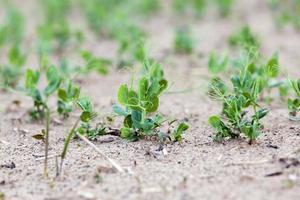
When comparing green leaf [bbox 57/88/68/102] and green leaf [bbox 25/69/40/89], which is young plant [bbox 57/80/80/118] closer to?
green leaf [bbox 57/88/68/102]

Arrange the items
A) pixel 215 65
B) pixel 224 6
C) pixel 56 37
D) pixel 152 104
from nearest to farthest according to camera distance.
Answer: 1. pixel 152 104
2. pixel 215 65
3. pixel 56 37
4. pixel 224 6

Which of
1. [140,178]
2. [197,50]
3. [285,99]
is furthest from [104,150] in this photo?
[197,50]

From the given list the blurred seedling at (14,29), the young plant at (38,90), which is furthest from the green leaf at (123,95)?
the blurred seedling at (14,29)

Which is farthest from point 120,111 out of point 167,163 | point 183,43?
point 183,43

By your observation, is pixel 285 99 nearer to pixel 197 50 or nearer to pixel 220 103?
pixel 220 103

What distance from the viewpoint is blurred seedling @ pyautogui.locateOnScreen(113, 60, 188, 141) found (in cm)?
288

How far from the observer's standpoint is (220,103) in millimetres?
3742

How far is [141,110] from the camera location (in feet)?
9.46

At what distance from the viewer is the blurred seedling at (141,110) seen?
2.88m

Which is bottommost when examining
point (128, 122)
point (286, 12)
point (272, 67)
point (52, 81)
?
point (128, 122)

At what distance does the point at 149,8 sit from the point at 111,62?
196 cm

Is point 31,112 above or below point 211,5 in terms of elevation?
below

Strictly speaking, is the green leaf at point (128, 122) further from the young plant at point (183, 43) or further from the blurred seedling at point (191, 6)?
the blurred seedling at point (191, 6)

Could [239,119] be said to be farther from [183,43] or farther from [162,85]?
[183,43]
